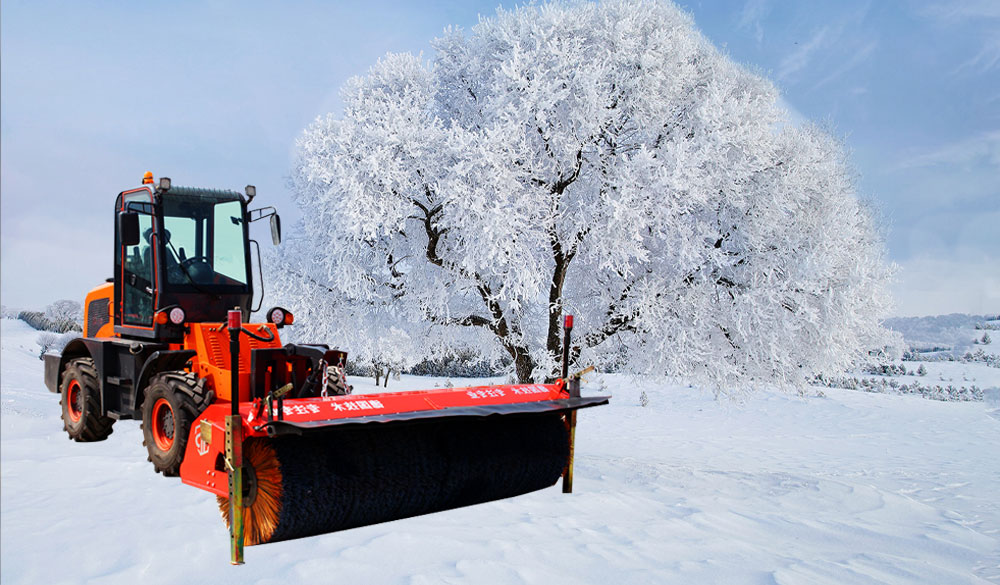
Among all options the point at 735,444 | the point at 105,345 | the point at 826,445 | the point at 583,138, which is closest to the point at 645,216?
the point at 583,138

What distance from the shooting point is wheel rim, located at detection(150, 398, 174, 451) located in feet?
22.2

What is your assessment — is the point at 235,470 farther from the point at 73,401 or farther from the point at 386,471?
the point at 73,401

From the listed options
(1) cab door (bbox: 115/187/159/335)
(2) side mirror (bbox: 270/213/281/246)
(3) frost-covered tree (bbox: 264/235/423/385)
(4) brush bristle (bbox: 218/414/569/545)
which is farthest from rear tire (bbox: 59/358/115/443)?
(3) frost-covered tree (bbox: 264/235/423/385)

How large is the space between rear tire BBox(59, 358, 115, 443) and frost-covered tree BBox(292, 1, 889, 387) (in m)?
4.05

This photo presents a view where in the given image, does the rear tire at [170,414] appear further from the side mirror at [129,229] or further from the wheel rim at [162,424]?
the side mirror at [129,229]

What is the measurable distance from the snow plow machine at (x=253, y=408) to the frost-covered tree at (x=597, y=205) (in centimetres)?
325

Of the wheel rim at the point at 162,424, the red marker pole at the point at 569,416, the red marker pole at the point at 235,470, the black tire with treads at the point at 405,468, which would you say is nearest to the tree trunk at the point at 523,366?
the red marker pole at the point at 569,416

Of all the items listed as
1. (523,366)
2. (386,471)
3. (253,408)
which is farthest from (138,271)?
(523,366)

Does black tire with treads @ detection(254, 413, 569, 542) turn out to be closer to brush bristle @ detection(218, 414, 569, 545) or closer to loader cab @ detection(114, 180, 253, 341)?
brush bristle @ detection(218, 414, 569, 545)

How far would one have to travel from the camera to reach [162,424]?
7.04m

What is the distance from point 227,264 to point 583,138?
5657 millimetres

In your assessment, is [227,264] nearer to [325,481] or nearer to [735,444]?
[325,481]

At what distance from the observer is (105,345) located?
8406mm

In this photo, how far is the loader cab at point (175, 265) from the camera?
25.8ft
